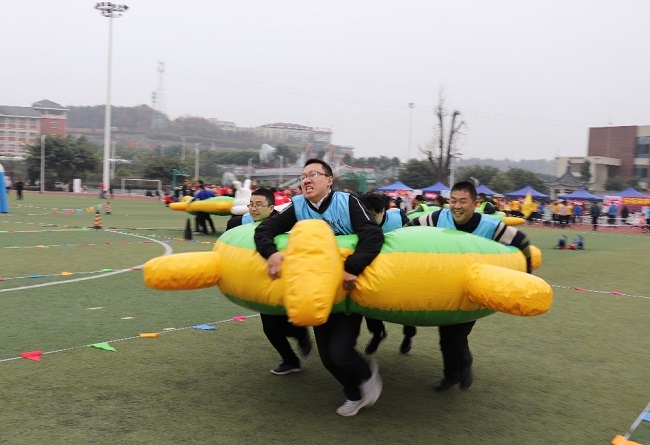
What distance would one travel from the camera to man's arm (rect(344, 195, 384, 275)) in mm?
4242

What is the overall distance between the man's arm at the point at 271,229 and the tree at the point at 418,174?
6544 centimetres

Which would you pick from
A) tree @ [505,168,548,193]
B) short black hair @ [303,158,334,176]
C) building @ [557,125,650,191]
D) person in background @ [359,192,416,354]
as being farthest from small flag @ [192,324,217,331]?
building @ [557,125,650,191]

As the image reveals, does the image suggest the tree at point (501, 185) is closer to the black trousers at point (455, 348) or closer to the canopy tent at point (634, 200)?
the canopy tent at point (634, 200)

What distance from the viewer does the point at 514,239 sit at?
200 inches

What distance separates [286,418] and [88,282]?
606 centimetres

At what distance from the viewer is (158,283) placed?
14.9 ft

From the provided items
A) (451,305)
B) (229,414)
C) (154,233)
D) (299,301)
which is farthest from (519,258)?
(154,233)

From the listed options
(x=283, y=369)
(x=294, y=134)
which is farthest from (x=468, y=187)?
(x=294, y=134)

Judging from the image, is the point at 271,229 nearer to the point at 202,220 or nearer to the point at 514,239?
the point at 514,239

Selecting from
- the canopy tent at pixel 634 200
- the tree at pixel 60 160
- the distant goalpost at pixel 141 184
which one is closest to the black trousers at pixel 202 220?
the canopy tent at pixel 634 200

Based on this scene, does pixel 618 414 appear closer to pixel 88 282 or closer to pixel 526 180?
pixel 88 282

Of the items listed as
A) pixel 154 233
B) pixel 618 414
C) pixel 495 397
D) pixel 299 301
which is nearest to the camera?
pixel 299 301

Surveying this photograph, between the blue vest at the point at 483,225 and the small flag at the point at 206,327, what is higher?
the blue vest at the point at 483,225

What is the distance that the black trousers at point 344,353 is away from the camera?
4.36m
